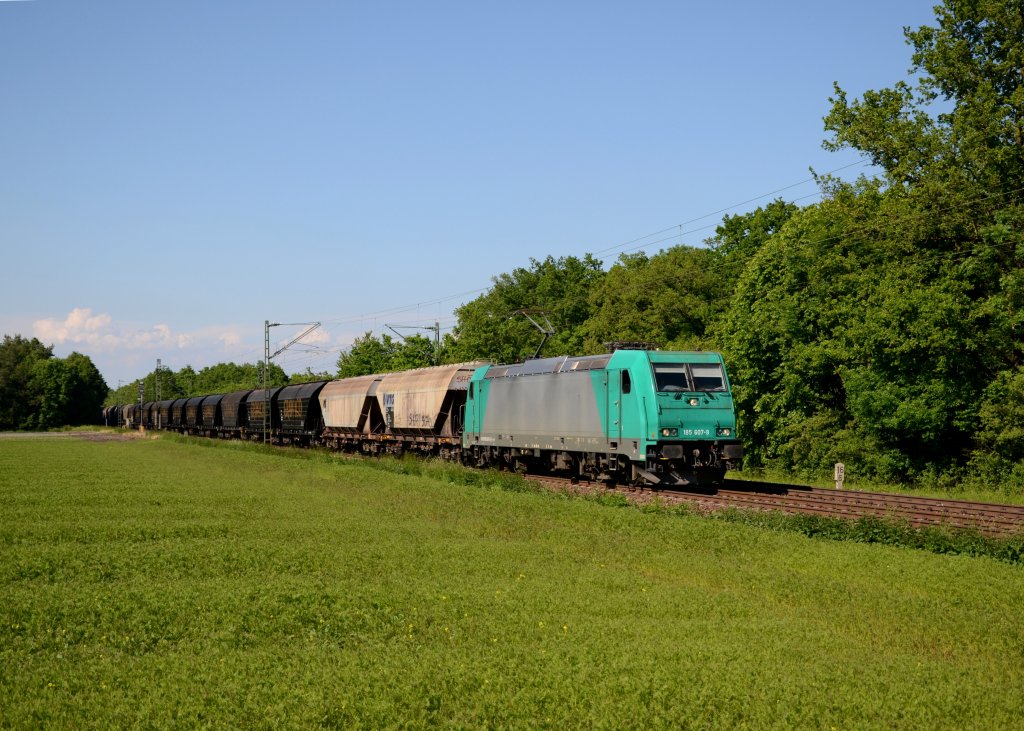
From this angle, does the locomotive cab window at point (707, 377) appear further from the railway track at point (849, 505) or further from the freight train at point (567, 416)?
the railway track at point (849, 505)

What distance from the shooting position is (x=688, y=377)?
2723 cm

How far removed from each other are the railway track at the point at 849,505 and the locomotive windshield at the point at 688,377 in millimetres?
3003

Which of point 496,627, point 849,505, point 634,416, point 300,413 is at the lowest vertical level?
point 496,627

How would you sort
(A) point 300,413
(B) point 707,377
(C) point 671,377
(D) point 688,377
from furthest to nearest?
1. (A) point 300,413
2. (B) point 707,377
3. (D) point 688,377
4. (C) point 671,377

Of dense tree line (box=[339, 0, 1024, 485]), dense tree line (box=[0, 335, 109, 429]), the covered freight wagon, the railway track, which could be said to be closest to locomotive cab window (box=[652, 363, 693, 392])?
the railway track

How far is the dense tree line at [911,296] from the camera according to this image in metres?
33.5

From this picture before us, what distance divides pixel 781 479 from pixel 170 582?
2840cm

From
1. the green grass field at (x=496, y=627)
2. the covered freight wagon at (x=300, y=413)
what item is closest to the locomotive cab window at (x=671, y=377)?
the green grass field at (x=496, y=627)

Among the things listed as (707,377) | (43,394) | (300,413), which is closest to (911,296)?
(707,377)

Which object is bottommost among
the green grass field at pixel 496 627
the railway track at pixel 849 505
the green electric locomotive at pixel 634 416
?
the green grass field at pixel 496 627

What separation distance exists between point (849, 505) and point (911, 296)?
13674mm

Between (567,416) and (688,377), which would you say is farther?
(567,416)

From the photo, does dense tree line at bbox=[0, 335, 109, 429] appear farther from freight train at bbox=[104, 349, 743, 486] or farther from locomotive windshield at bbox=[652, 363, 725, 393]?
locomotive windshield at bbox=[652, 363, 725, 393]

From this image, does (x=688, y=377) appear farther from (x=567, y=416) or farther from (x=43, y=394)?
(x=43, y=394)
